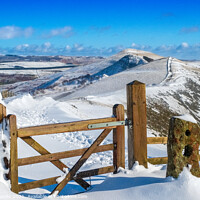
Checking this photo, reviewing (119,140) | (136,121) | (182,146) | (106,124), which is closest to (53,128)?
(106,124)

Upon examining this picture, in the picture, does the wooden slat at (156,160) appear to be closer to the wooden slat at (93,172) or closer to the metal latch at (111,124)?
the wooden slat at (93,172)

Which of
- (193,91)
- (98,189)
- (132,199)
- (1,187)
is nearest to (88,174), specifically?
(98,189)

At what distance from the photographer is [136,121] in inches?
242

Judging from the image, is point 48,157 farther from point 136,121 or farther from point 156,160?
point 156,160

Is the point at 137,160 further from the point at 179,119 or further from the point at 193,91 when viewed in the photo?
the point at 193,91

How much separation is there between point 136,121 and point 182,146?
1.22 m

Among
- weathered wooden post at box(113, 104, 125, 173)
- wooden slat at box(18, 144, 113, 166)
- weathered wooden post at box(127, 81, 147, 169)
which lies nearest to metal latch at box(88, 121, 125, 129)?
weathered wooden post at box(113, 104, 125, 173)

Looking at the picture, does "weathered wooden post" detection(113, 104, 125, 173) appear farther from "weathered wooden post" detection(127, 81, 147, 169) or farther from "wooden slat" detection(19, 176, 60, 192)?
"wooden slat" detection(19, 176, 60, 192)

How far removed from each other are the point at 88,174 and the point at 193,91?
47868mm

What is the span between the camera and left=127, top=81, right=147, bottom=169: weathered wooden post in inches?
241

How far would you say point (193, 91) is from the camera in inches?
2003

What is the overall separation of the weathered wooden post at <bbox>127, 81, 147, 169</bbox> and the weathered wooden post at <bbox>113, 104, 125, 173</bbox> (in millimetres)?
177

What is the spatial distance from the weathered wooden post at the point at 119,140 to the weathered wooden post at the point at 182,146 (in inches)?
45.5

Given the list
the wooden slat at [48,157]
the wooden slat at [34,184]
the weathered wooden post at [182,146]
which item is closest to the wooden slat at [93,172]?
the wooden slat at [48,157]
